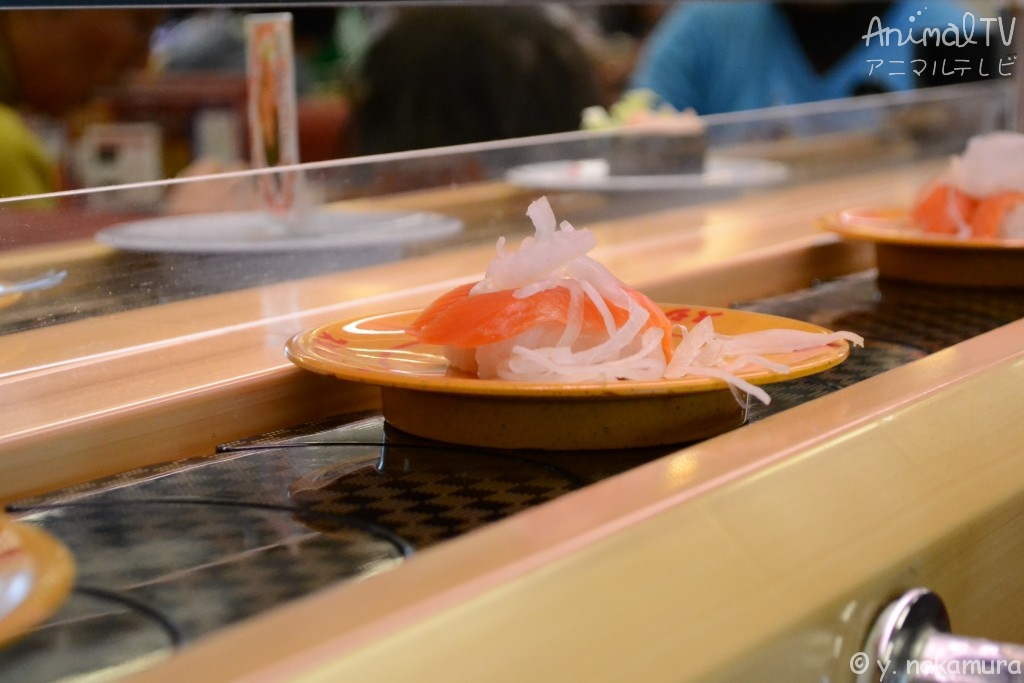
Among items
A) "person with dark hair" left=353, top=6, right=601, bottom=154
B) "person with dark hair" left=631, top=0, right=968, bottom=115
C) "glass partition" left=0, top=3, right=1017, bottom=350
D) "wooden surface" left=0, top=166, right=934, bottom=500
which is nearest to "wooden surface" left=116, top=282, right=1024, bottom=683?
"wooden surface" left=0, top=166, right=934, bottom=500

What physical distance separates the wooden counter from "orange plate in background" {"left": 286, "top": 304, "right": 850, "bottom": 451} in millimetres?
42

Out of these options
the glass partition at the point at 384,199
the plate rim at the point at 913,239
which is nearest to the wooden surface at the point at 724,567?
the plate rim at the point at 913,239

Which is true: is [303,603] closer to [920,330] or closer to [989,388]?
[989,388]

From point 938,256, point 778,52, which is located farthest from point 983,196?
point 778,52

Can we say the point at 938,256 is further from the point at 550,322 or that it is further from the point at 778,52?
the point at 778,52

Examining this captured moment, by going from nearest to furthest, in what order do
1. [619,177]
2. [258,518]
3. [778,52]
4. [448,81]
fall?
[258,518], [619,177], [448,81], [778,52]

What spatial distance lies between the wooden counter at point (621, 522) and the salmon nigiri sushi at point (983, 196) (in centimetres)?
28

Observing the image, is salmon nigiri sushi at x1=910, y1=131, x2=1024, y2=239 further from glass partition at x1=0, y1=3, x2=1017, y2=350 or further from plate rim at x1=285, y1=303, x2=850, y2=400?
plate rim at x1=285, y1=303, x2=850, y2=400

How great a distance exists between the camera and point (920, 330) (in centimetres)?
94

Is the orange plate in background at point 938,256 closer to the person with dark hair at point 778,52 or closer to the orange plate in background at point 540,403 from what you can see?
the orange plate in background at point 540,403

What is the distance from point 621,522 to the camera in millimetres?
458

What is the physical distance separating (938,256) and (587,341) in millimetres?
567

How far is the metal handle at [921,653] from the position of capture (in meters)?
0.54

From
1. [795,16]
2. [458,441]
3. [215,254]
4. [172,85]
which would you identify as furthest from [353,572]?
[172,85]
